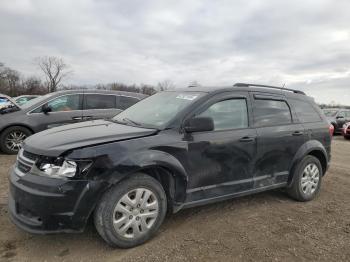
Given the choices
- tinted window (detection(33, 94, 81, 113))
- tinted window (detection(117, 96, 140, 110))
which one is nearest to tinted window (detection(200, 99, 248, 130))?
tinted window (detection(117, 96, 140, 110))

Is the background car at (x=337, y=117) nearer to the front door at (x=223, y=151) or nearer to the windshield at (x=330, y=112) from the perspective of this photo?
the windshield at (x=330, y=112)

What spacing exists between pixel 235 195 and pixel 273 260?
3.57 ft

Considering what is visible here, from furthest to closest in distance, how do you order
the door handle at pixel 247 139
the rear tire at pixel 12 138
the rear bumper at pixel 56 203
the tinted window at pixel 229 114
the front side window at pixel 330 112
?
the front side window at pixel 330 112
the rear tire at pixel 12 138
the door handle at pixel 247 139
the tinted window at pixel 229 114
the rear bumper at pixel 56 203

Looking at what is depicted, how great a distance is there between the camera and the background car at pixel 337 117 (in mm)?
17955

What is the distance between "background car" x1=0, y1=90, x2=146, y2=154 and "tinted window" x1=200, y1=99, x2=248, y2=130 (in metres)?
4.40

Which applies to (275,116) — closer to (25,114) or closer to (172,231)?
(172,231)

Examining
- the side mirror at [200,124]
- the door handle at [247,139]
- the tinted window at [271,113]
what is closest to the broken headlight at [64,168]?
the side mirror at [200,124]

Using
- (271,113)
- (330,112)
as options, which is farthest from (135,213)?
(330,112)

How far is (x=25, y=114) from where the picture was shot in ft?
26.7

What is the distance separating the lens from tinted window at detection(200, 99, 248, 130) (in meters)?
4.18

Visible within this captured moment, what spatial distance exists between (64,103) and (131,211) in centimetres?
571

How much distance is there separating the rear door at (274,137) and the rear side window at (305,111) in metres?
0.17

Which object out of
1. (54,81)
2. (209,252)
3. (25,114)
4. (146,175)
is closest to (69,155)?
(146,175)

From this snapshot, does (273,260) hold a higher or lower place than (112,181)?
lower
